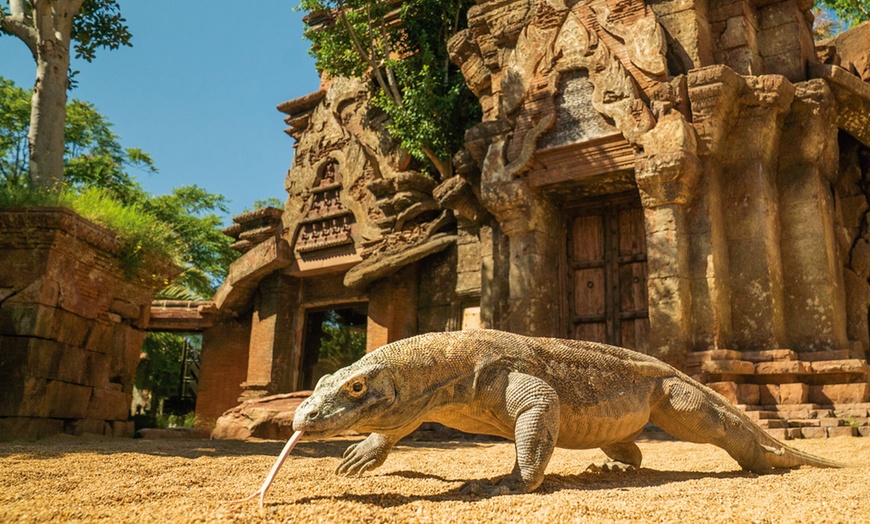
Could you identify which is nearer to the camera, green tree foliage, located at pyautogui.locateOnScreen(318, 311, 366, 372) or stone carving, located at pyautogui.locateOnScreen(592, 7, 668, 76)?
stone carving, located at pyautogui.locateOnScreen(592, 7, 668, 76)

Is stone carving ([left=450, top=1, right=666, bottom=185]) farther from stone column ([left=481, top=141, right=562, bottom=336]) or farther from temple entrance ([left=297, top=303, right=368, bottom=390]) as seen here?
temple entrance ([left=297, top=303, right=368, bottom=390])

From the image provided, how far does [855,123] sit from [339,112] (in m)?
10.7

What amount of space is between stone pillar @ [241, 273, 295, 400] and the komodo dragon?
1114 centimetres

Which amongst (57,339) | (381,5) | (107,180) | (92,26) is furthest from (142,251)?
(107,180)

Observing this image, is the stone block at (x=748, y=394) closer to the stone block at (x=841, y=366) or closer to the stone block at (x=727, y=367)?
the stone block at (x=727, y=367)

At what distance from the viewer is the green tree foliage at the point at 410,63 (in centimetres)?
1275

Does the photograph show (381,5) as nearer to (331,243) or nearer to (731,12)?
(331,243)

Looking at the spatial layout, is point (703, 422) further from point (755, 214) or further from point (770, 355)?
point (755, 214)

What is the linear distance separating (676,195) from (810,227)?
1941 millimetres

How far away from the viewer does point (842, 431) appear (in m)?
6.98

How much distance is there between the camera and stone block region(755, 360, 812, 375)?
7.88 metres

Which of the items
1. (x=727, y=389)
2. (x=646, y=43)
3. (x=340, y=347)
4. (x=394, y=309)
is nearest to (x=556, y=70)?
(x=646, y=43)

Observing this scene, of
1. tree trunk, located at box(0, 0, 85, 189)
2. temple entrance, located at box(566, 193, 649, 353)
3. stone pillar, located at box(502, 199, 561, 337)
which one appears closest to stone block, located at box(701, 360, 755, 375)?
temple entrance, located at box(566, 193, 649, 353)

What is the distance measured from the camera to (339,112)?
16.1 metres
